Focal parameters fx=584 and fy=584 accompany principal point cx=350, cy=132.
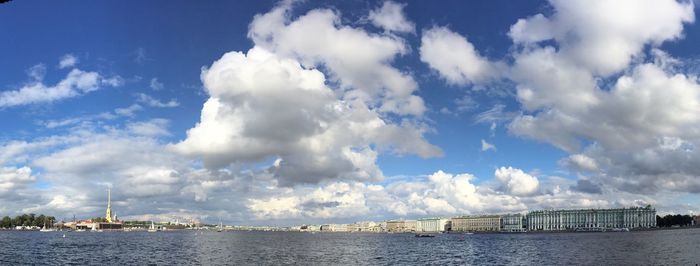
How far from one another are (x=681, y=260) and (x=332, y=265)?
189 ft

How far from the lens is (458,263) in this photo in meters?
103

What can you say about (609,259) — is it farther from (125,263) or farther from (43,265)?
(43,265)

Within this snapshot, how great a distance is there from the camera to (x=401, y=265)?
9856 cm

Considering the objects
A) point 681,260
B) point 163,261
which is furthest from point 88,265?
point 681,260

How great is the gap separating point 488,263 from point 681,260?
102 ft

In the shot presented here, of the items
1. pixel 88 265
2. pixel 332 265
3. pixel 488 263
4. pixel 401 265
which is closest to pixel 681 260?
pixel 488 263

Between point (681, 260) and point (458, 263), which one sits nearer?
point (681, 260)

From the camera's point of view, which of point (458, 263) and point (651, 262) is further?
point (458, 263)

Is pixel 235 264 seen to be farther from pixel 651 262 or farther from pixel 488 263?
pixel 651 262

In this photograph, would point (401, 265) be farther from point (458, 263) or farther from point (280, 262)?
point (280, 262)

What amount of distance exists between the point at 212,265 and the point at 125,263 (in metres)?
15.1

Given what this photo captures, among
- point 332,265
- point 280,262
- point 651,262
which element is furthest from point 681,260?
point 280,262

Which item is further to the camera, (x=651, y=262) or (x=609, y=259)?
(x=609, y=259)

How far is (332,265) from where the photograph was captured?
94250mm
